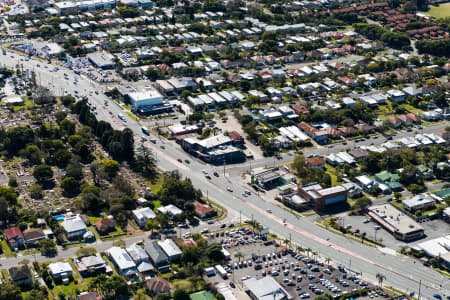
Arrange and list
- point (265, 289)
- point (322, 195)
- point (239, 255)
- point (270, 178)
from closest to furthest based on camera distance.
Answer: point (265, 289), point (239, 255), point (322, 195), point (270, 178)

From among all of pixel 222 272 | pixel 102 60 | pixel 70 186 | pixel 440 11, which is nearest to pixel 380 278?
pixel 222 272

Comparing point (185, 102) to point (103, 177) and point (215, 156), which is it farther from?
point (103, 177)

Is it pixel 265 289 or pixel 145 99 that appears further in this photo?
pixel 145 99

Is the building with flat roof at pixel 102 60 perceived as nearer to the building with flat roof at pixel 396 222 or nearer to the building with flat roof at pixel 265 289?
the building with flat roof at pixel 396 222

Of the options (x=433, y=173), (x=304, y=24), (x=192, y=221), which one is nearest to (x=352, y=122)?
(x=433, y=173)

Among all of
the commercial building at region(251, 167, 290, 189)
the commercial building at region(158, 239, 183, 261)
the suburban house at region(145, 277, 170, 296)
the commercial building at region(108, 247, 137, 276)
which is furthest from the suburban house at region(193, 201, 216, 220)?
the suburban house at region(145, 277, 170, 296)

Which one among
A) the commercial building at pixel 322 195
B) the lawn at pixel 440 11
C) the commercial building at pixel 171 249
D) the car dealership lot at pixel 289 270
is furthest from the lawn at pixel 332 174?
the lawn at pixel 440 11

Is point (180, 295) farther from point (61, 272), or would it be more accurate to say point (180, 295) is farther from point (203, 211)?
point (203, 211)
